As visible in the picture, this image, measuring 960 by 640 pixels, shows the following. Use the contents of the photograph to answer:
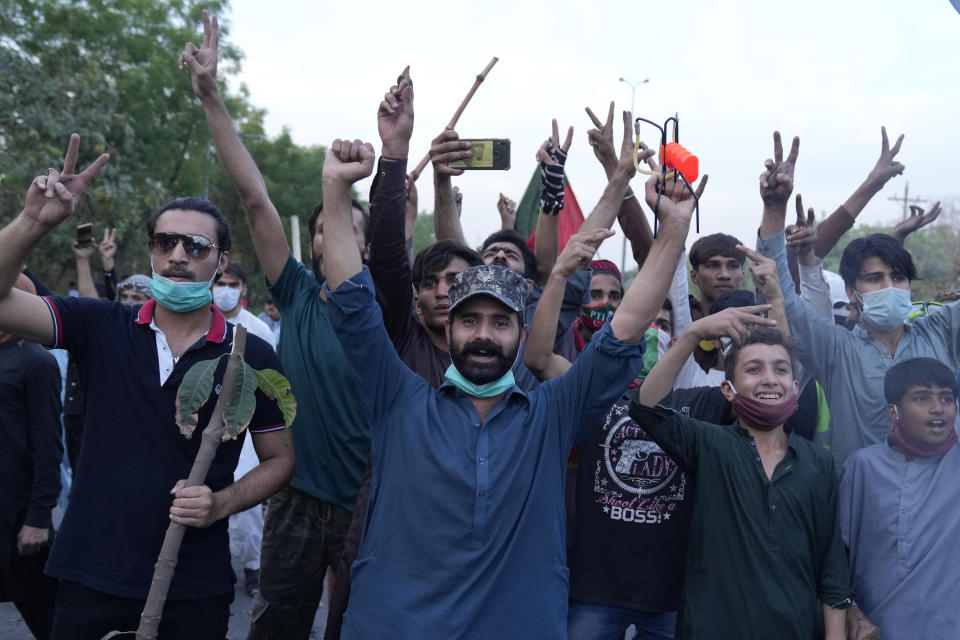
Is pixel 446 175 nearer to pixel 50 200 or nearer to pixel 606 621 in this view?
pixel 50 200

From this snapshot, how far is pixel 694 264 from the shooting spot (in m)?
5.07

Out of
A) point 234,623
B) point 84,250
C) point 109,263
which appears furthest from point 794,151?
point 109,263

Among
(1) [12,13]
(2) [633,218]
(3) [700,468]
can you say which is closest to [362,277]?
(3) [700,468]

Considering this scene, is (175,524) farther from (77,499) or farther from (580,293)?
(580,293)

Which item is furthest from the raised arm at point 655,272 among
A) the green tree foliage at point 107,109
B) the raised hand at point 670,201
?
the green tree foliage at point 107,109

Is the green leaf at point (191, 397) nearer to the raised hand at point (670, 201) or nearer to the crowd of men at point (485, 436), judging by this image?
the crowd of men at point (485, 436)

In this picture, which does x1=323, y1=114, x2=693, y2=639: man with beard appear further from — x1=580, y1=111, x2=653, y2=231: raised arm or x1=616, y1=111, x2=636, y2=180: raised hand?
x1=616, y1=111, x2=636, y2=180: raised hand

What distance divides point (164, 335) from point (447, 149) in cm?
140

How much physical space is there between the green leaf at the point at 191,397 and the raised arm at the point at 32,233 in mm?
561

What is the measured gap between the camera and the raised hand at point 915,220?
471 centimetres

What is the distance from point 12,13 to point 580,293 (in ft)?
72.9

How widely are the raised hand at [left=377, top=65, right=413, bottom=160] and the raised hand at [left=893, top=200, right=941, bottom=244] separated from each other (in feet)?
9.61

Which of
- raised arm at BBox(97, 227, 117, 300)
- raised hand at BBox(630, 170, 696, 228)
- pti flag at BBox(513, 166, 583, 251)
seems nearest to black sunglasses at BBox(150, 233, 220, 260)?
raised hand at BBox(630, 170, 696, 228)

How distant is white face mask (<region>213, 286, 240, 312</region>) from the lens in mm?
6479
